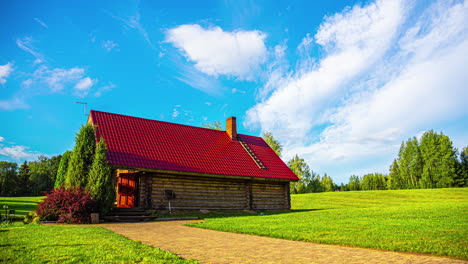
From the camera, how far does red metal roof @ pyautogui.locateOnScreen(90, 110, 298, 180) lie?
17.8 metres

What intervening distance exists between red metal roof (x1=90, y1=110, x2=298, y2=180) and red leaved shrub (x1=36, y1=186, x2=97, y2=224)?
2659 mm

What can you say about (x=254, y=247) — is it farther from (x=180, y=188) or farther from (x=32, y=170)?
(x=32, y=170)

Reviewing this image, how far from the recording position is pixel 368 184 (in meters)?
84.6

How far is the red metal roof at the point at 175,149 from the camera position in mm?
17759

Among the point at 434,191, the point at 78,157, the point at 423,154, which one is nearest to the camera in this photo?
the point at 78,157

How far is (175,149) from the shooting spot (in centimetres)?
2016

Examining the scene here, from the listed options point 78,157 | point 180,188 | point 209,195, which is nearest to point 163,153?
point 180,188

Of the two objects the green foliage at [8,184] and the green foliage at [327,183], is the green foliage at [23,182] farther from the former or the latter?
the green foliage at [327,183]

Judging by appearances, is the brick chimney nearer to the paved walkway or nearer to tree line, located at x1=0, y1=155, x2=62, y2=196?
the paved walkway

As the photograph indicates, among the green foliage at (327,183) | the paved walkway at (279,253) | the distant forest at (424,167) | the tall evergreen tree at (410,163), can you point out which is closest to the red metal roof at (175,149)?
the paved walkway at (279,253)

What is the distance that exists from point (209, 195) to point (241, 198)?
2565 millimetres

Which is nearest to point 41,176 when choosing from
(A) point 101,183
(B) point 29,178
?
(B) point 29,178

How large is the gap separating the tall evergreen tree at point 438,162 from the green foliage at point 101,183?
6524cm

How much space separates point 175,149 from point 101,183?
6.48m
